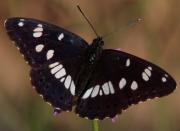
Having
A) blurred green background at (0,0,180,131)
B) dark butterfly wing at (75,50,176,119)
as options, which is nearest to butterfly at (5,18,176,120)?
dark butterfly wing at (75,50,176,119)

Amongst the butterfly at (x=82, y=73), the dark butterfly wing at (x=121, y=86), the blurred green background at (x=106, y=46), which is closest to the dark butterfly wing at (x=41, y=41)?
the butterfly at (x=82, y=73)

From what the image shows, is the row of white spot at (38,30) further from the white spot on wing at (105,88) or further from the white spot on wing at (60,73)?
the white spot on wing at (105,88)

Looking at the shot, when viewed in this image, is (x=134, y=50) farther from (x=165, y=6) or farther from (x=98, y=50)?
(x=98, y=50)

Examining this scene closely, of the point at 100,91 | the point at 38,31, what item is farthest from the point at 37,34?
the point at 100,91

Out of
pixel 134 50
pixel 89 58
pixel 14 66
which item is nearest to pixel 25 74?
pixel 14 66

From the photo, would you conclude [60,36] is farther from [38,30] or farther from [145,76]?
[145,76]

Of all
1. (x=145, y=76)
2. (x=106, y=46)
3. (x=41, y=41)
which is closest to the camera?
(x=145, y=76)
